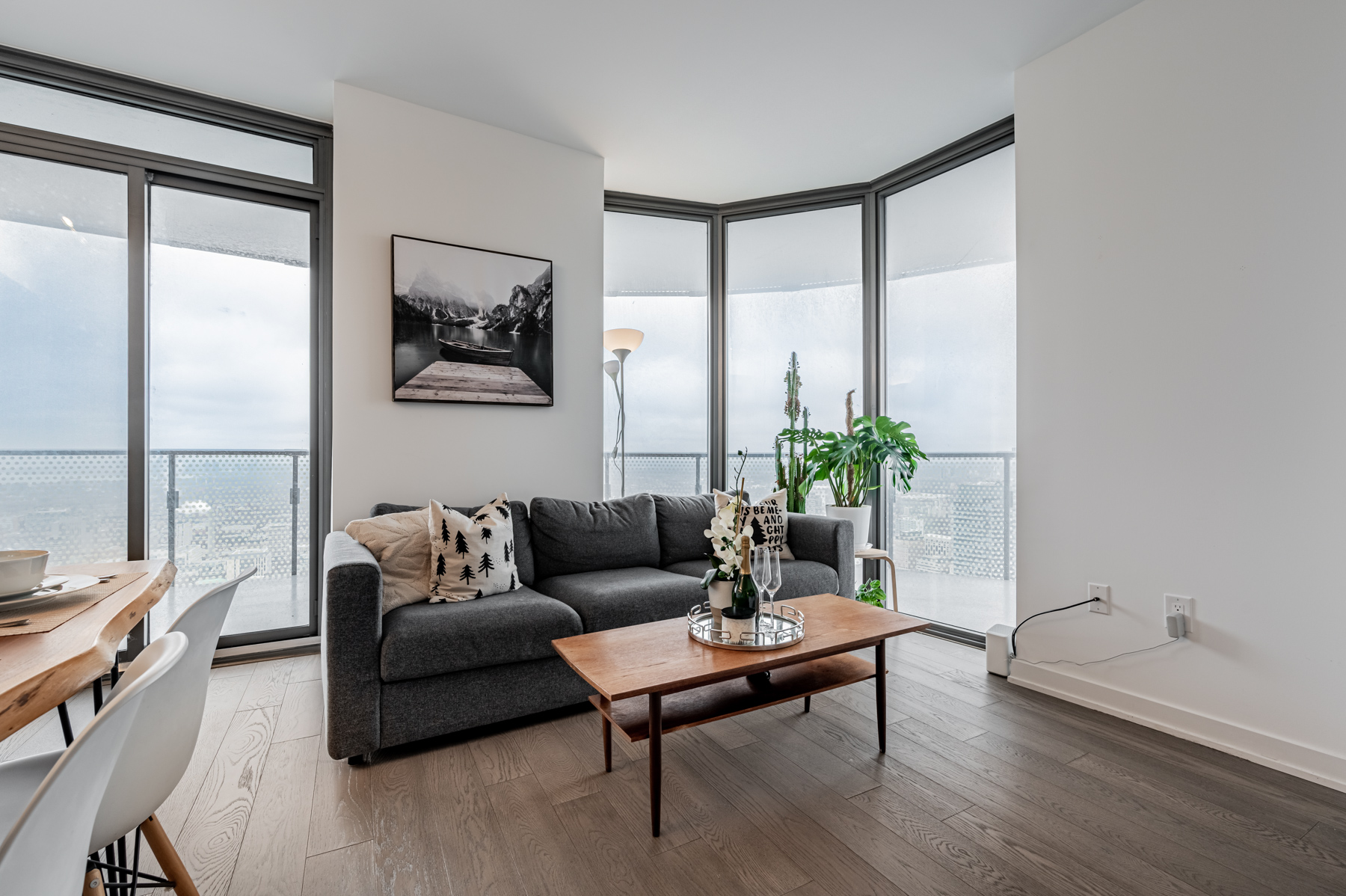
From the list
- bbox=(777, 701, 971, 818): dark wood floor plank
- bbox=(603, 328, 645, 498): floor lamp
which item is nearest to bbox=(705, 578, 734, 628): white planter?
bbox=(777, 701, 971, 818): dark wood floor plank

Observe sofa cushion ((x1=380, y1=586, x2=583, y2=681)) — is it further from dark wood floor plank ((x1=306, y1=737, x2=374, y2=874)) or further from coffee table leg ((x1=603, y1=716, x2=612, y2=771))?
coffee table leg ((x1=603, y1=716, x2=612, y2=771))

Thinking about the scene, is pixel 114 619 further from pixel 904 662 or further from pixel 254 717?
pixel 904 662

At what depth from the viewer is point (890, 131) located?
350cm

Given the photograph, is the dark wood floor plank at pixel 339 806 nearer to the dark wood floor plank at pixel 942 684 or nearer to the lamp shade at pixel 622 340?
the dark wood floor plank at pixel 942 684

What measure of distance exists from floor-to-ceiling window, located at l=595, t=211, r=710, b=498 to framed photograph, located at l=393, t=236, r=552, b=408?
2.41ft

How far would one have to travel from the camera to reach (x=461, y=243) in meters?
3.33

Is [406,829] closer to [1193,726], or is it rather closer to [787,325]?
[1193,726]

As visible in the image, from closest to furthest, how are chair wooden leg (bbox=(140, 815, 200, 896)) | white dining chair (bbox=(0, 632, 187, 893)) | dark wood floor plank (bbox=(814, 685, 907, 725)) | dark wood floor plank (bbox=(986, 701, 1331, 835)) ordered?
white dining chair (bbox=(0, 632, 187, 893)), chair wooden leg (bbox=(140, 815, 200, 896)), dark wood floor plank (bbox=(986, 701, 1331, 835)), dark wood floor plank (bbox=(814, 685, 907, 725))

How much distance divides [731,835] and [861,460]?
101 inches

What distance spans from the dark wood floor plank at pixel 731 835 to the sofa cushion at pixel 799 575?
3.71ft

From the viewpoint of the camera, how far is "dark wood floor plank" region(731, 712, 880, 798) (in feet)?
6.26

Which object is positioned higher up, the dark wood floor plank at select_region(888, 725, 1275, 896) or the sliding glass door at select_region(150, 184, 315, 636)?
the sliding glass door at select_region(150, 184, 315, 636)

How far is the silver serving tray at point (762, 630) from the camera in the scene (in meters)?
1.91

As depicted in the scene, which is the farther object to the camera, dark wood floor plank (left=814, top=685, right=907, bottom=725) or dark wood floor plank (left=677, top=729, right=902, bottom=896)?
dark wood floor plank (left=814, top=685, right=907, bottom=725)
